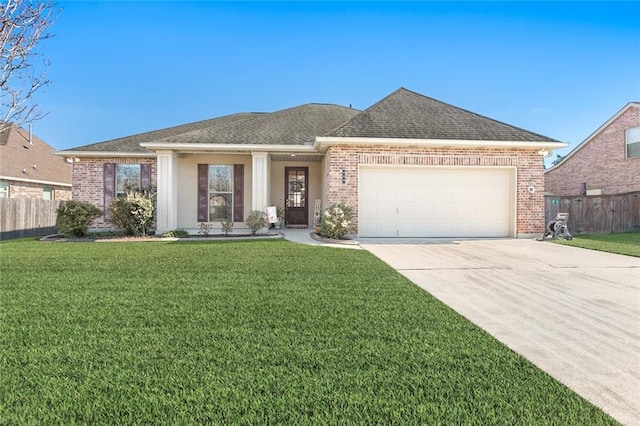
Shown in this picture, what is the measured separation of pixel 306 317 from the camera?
11.8 ft

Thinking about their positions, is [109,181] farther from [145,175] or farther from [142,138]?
[142,138]

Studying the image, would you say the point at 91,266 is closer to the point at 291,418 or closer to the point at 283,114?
the point at 291,418

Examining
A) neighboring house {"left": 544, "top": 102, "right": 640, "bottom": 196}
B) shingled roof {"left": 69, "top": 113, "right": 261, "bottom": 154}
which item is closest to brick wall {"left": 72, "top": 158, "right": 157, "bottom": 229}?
shingled roof {"left": 69, "top": 113, "right": 261, "bottom": 154}

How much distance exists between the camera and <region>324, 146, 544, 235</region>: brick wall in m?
10.9

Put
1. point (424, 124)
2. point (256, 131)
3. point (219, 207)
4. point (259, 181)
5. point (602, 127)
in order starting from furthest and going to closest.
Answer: point (602, 127) → point (219, 207) → point (256, 131) → point (259, 181) → point (424, 124)

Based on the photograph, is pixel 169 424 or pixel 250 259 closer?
pixel 169 424

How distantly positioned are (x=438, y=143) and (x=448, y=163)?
2.77 ft

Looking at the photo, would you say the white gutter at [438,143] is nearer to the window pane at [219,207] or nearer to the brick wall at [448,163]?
the brick wall at [448,163]

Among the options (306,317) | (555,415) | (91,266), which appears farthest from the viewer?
(91,266)

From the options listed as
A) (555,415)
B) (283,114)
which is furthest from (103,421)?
(283,114)

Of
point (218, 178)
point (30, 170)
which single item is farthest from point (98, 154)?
point (30, 170)

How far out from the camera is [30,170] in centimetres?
1781

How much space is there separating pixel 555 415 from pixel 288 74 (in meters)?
18.5

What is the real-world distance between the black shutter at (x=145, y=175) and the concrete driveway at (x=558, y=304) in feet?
32.9
